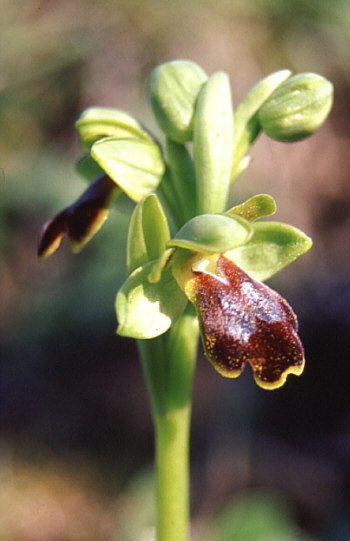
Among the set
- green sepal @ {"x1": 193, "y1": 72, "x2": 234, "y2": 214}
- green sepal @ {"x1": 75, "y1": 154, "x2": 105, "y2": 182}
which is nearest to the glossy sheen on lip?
green sepal @ {"x1": 193, "y1": 72, "x2": 234, "y2": 214}

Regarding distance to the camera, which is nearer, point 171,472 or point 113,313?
point 171,472

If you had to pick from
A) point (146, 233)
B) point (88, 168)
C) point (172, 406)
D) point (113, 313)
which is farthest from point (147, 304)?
point (113, 313)

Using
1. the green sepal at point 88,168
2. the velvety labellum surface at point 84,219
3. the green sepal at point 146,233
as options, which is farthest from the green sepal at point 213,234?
the green sepal at point 88,168

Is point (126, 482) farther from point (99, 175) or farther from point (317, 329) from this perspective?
point (99, 175)

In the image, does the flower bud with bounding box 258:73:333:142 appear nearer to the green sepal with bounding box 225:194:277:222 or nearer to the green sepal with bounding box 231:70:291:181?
the green sepal with bounding box 231:70:291:181

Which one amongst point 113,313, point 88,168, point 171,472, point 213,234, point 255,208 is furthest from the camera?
point 113,313

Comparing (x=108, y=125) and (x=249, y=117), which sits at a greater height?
(x=108, y=125)

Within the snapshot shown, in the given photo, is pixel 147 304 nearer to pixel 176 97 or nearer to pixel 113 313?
pixel 176 97

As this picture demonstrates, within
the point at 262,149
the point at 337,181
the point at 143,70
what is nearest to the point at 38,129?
the point at 143,70
